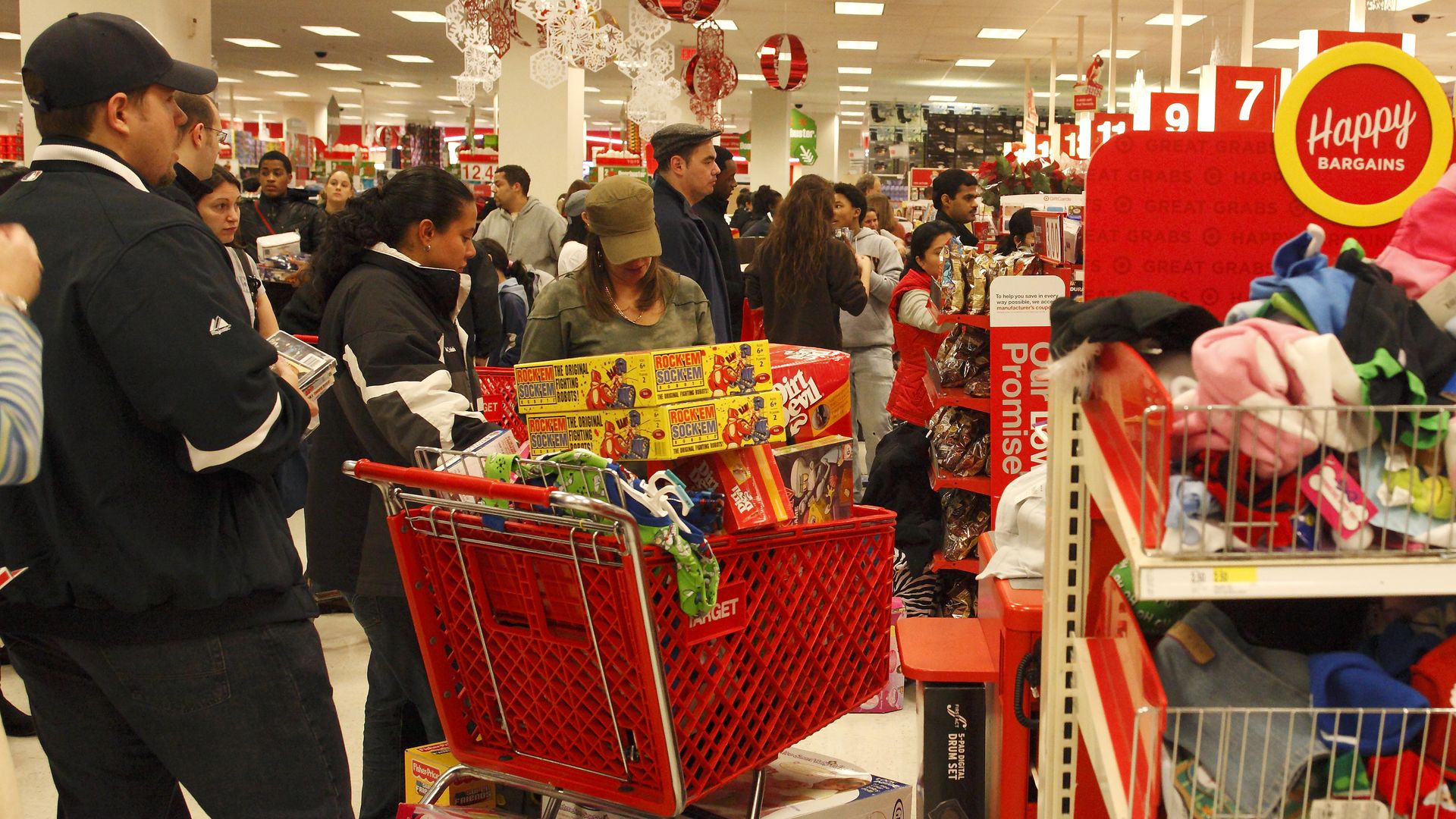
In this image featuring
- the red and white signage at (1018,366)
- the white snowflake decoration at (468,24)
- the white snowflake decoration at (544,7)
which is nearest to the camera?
the red and white signage at (1018,366)

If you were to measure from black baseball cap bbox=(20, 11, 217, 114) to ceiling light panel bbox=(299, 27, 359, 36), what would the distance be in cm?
1733

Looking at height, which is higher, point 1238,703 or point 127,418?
point 127,418

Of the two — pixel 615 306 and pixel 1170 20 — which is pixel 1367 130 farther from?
pixel 1170 20

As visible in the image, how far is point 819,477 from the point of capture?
2396mm

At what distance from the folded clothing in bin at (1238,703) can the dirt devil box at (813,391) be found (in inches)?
40.7

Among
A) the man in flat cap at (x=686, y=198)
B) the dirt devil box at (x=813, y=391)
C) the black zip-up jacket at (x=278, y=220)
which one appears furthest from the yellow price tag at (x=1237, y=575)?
the black zip-up jacket at (x=278, y=220)

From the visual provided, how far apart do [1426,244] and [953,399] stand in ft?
8.37

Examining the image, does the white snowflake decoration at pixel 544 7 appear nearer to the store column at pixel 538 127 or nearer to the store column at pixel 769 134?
the store column at pixel 538 127

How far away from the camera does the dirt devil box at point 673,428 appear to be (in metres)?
1.97

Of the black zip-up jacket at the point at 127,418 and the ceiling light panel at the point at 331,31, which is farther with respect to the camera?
the ceiling light panel at the point at 331,31

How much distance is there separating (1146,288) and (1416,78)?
1.50 feet

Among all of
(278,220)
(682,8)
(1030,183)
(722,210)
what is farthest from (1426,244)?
(278,220)

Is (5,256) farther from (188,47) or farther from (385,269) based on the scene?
(188,47)

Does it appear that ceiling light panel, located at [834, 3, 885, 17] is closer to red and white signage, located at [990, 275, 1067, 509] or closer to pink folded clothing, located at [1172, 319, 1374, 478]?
red and white signage, located at [990, 275, 1067, 509]
